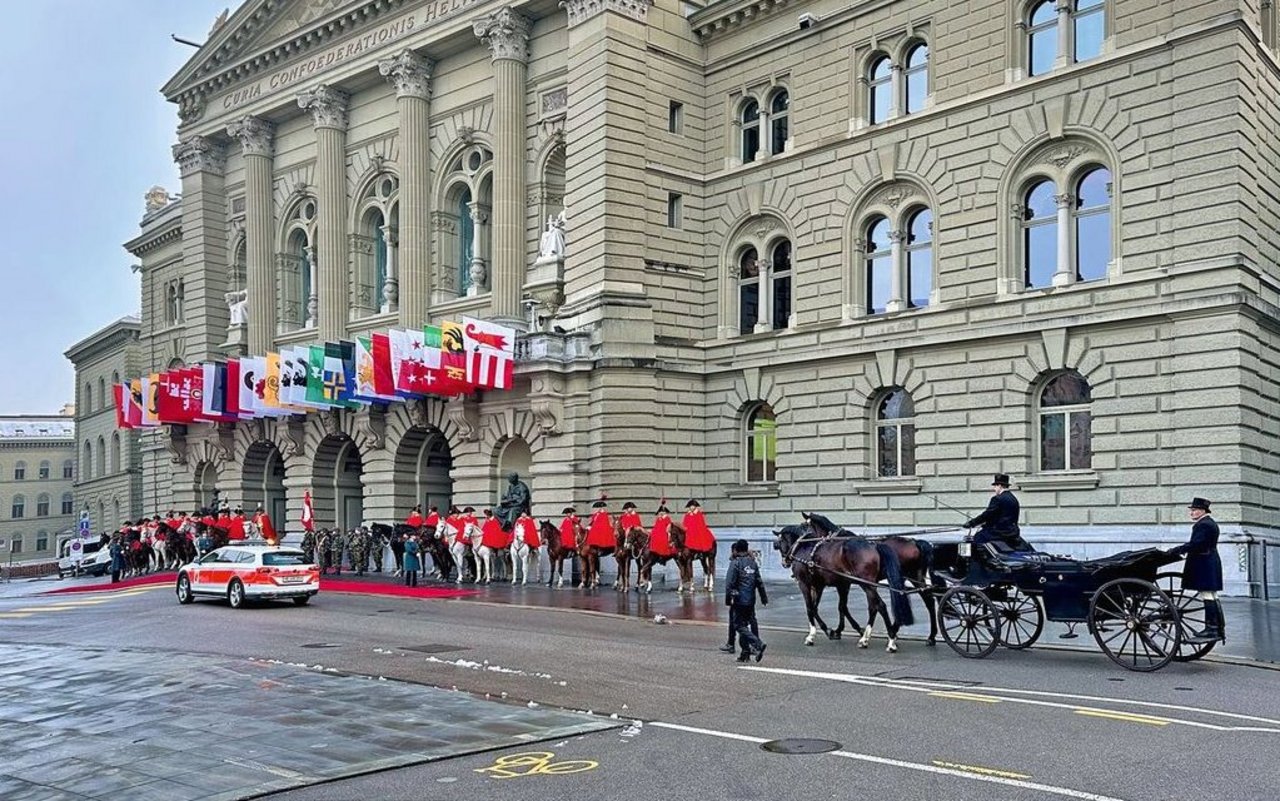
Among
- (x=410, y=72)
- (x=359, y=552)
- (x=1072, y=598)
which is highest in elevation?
(x=410, y=72)

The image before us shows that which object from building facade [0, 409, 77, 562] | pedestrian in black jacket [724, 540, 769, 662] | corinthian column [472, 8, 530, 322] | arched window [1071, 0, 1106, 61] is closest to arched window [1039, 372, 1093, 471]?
arched window [1071, 0, 1106, 61]

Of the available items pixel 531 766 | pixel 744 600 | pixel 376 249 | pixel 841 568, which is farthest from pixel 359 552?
pixel 531 766

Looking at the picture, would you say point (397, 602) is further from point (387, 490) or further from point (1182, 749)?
point (1182, 749)

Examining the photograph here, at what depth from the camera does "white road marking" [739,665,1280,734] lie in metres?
12.3

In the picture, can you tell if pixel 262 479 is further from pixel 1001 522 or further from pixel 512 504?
pixel 1001 522

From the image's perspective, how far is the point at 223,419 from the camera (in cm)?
5400

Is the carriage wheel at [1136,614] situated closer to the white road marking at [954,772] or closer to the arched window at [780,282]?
the white road marking at [954,772]

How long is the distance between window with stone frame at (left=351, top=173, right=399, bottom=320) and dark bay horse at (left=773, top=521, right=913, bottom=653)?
32723 mm

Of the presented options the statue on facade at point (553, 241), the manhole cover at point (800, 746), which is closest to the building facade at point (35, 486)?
the statue on facade at point (553, 241)

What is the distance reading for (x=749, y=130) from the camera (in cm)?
4009

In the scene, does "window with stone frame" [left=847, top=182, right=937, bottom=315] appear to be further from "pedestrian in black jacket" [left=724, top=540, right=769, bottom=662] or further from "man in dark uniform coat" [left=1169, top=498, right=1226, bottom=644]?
"man in dark uniform coat" [left=1169, top=498, right=1226, bottom=644]

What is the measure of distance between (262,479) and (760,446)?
87.9 feet

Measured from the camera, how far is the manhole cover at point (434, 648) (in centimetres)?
1998

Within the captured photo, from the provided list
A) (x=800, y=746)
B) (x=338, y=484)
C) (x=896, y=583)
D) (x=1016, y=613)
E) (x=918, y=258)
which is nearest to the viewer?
(x=800, y=746)
